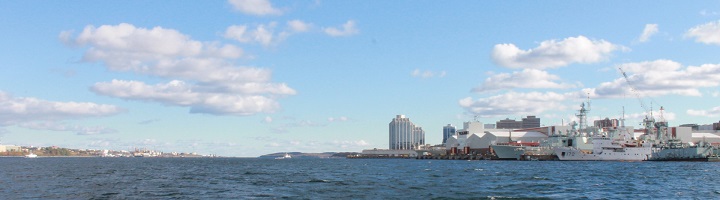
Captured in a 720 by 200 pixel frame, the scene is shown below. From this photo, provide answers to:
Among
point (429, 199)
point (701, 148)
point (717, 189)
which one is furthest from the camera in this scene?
point (701, 148)

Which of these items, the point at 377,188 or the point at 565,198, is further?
the point at 377,188

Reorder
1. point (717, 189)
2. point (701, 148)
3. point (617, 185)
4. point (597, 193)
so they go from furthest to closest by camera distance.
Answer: point (701, 148) → point (617, 185) → point (717, 189) → point (597, 193)

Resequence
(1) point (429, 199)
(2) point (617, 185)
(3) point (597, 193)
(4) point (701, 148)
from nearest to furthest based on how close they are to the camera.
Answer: (1) point (429, 199) < (3) point (597, 193) < (2) point (617, 185) < (4) point (701, 148)

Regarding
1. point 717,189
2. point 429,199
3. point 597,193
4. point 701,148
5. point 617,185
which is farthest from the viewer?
point 701,148

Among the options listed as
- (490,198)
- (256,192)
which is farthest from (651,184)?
(256,192)

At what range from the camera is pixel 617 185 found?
230 ft

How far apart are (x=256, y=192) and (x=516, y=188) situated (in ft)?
85.9

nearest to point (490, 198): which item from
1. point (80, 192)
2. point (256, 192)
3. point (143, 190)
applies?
point (256, 192)

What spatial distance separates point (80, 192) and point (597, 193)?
162 ft

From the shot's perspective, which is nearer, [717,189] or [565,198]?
[565,198]

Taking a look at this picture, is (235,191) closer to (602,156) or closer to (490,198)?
(490,198)

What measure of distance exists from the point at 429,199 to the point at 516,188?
51.2 feet

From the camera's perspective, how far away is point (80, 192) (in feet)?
199

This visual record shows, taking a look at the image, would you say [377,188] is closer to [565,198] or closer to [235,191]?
[235,191]
